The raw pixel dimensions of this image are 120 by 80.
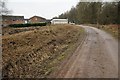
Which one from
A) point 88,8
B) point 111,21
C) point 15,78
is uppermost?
point 88,8

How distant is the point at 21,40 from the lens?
85.2 ft

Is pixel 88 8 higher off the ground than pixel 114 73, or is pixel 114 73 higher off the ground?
pixel 88 8

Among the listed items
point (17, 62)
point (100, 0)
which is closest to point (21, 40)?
point (17, 62)

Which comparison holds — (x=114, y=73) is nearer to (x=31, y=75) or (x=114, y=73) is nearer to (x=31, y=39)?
(x=31, y=75)

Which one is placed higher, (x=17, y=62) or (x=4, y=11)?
(x=4, y=11)

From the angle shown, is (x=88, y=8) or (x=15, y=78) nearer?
(x=15, y=78)

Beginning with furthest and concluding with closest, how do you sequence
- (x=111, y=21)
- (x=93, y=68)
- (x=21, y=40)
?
(x=111, y=21), (x=21, y=40), (x=93, y=68)

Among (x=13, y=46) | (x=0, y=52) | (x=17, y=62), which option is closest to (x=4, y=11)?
(x=13, y=46)

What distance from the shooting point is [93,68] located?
13367 mm

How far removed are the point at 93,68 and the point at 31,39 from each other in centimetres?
1472

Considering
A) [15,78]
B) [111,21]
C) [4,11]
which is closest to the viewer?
[15,78]

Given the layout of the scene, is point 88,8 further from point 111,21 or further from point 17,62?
point 17,62

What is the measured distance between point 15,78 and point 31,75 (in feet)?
2.80

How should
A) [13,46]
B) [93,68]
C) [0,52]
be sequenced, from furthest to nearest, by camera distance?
1. [13,46]
2. [0,52]
3. [93,68]
